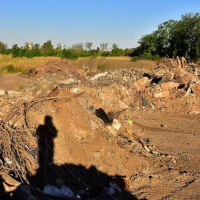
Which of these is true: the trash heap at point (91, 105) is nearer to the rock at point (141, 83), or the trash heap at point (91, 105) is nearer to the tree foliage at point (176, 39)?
the rock at point (141, 83)

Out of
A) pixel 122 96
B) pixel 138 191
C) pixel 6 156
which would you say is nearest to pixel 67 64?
pixel 122 96

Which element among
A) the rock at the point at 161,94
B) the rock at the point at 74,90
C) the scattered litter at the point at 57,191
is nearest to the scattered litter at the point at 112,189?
the scattered litter at the point at 57,191

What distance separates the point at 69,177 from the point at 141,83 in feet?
21.2

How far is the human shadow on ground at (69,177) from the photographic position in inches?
140

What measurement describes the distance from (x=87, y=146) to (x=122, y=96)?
4.13m

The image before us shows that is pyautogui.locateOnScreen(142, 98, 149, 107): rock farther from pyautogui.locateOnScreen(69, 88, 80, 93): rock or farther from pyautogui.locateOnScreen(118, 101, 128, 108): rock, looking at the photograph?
pyautogui.locateOnScreen(69, 88, 80, 93): rock

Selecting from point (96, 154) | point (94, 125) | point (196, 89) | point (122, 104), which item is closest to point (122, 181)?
point (96, 154)

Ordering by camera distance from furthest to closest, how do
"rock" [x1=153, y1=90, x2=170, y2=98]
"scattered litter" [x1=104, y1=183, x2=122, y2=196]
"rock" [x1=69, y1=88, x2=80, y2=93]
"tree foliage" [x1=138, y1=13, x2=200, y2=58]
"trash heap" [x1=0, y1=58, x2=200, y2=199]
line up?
"tree foliage" [x1=138, y1=13, x2=200, y2=58] → "rock" [x1=153, y1=90, x2=170, y2=98] → "rock" [x1=69, y1=88, x2=80, y2=93] → "trash heap" [x1=0, y1=58, x2=200, y2=199] → "scattered litter" [x1=104, y1=183, x2=122, y2=196]

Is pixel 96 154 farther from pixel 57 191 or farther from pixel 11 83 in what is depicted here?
pixel 11 83

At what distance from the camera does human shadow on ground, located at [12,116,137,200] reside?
3553mm

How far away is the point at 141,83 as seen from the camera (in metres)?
9.33

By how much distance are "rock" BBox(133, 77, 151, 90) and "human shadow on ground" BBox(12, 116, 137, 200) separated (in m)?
5.67

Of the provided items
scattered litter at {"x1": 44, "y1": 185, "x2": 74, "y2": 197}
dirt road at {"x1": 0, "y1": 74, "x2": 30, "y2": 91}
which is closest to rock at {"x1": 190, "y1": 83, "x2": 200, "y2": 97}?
dirt road at {"x1": 0, "y1": 74, "x2": 30, "y2": 91}

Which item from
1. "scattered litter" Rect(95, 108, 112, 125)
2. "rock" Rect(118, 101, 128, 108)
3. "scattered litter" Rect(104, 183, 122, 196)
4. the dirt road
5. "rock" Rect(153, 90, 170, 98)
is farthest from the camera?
"rock" Rect(153, 90, 170, 98)
